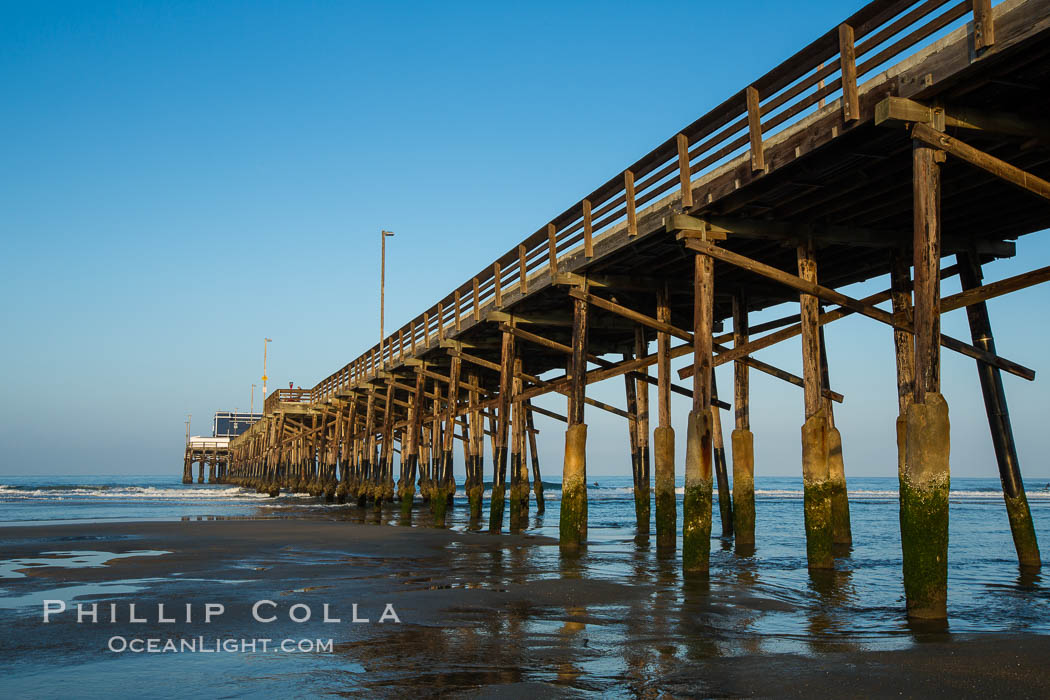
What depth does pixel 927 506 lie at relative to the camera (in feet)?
23.0

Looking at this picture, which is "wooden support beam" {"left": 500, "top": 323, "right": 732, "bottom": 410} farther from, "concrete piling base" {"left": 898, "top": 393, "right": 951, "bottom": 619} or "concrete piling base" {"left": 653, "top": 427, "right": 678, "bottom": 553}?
"concrete piling base" {"left": 898, "top": 393, "right": 951, "bottom": 619}

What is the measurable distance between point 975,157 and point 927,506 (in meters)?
3.27

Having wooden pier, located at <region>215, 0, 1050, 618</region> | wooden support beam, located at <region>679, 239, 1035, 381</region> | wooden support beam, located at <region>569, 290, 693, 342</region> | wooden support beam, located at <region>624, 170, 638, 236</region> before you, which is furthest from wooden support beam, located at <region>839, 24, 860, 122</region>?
wooden support beam, located at <region>569, 290, 693, 342</region>

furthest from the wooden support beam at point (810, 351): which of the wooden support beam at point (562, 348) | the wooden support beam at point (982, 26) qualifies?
the wooden support beam at point (562, 348)

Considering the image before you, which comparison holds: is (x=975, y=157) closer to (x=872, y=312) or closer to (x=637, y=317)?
(x=872, y=312)

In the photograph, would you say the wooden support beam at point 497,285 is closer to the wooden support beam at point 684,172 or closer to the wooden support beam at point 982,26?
the wooden support beam at point 684,172

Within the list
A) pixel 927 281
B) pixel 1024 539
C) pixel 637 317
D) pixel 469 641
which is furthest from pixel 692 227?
pixel 469 641

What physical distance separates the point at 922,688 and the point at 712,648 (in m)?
1.58

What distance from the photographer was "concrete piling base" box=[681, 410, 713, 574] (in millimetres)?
10039

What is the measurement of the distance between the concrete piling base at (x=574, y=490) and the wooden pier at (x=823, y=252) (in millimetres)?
34

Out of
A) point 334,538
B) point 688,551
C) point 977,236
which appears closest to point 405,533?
point 334,538

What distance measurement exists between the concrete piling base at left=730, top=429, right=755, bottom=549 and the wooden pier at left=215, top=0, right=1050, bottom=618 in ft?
0.13

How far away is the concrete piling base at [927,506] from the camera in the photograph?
6996 millimetres

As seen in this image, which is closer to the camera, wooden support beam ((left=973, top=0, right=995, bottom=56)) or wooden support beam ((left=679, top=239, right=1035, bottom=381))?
wooden support beam ((left=973, top=0, right=995, bottom=56))
